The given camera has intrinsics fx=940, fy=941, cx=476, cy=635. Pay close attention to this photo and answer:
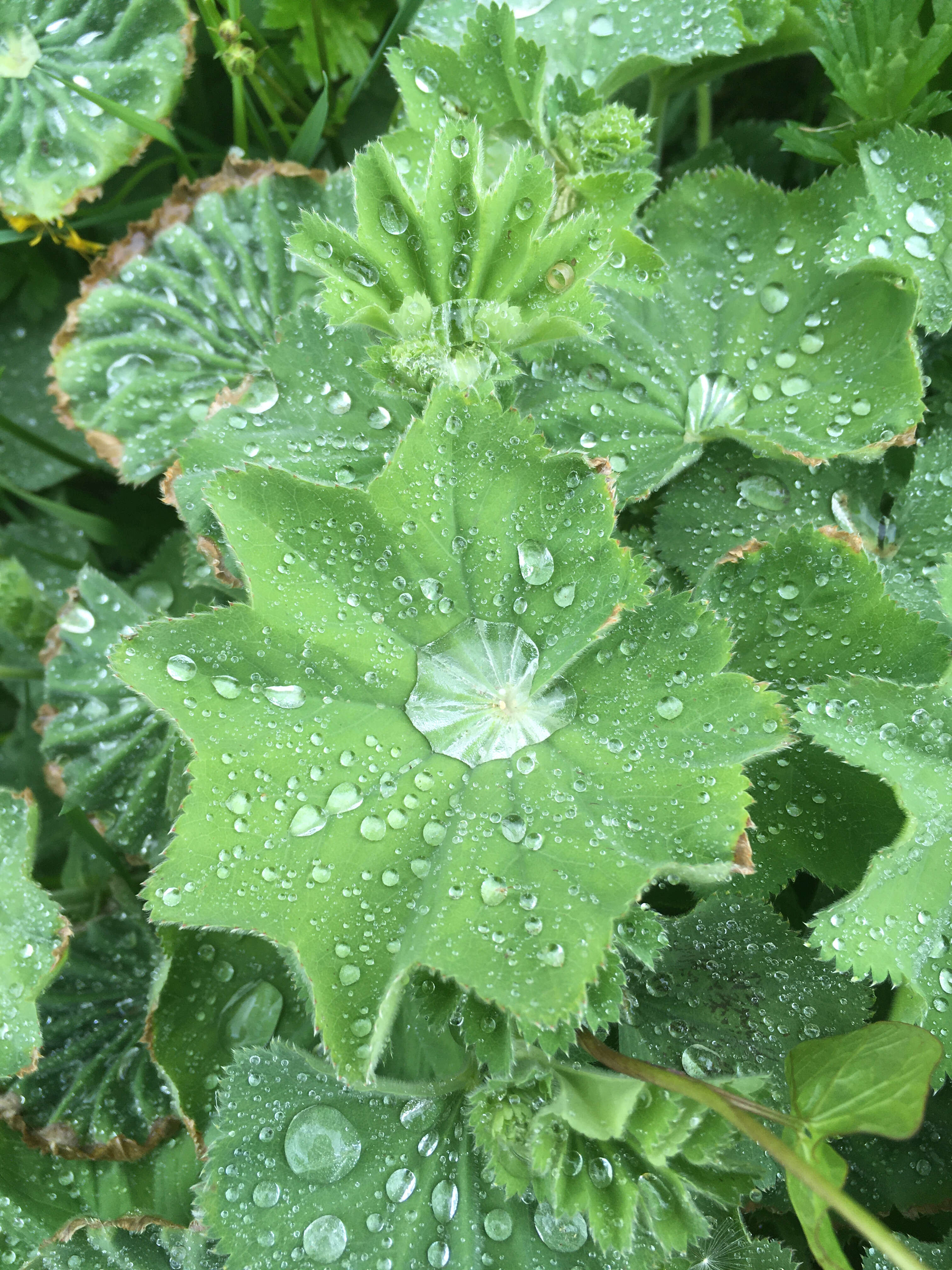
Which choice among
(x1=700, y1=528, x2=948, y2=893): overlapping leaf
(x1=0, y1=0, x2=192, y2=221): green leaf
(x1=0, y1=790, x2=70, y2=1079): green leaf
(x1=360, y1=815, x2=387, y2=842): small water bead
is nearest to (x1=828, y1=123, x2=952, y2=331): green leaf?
(x1=700, y1=528, x2=948, y2=893): overlapping leaf

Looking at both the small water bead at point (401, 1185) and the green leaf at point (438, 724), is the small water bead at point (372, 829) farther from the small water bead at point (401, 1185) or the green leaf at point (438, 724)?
the small water bead at point (401, 1185)

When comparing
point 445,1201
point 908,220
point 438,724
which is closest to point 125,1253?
point 445,1201

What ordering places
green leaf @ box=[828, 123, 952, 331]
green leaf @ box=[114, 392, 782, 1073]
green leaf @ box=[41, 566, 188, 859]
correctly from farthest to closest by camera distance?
green leaf @ box=[41, 566, 188, 859]
green leaf @ box=[828, 123, 952, 331]
green leaf @ box=[114, 392, 782, 1073]

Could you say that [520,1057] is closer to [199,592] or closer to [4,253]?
[199,592]

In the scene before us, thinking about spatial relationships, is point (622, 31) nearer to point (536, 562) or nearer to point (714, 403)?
point (714, 403)

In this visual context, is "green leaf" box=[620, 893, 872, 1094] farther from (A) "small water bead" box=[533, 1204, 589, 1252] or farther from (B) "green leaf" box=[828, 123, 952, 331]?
(B) "green leaf" box=[828, 123, 952, 331]
